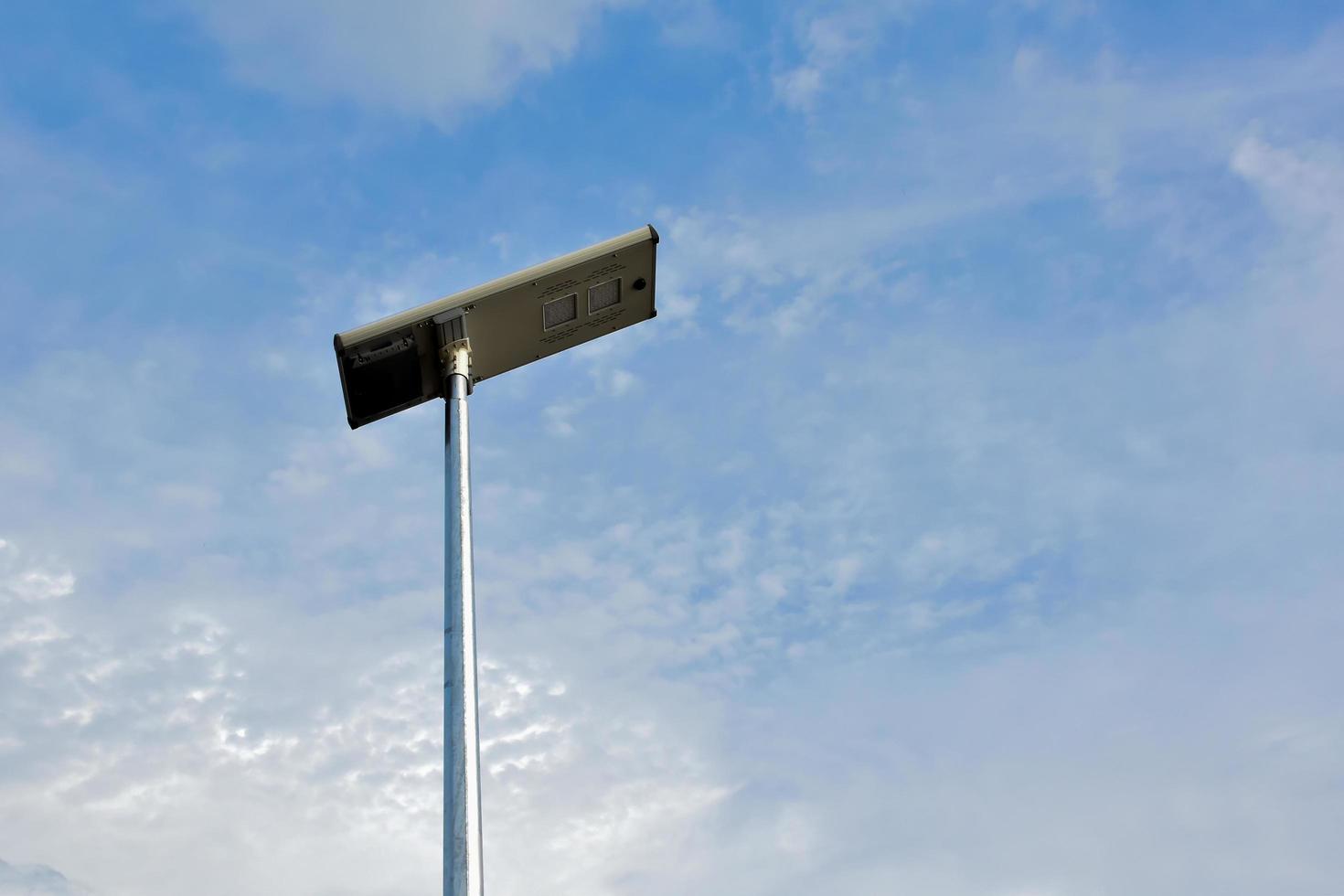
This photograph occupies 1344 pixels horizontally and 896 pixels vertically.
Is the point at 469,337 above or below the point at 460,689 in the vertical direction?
above

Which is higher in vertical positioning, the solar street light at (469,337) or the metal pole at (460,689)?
the solar street light at (469,337)

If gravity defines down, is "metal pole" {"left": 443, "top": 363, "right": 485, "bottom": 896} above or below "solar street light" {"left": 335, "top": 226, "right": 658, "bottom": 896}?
below

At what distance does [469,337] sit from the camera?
24.0 feet

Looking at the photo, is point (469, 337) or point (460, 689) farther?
point (469, 337)

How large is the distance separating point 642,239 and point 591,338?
77 centimetres

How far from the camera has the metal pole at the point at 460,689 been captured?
5.32 m

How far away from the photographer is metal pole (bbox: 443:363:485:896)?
5316mm

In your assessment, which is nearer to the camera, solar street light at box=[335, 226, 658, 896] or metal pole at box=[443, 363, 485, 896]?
metal pole at box=[443, 363, 485, 896]

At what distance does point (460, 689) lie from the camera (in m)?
5.81

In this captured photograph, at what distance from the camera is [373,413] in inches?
294

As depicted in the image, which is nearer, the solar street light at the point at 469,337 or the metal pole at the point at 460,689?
the metal pole at the point at 460,689

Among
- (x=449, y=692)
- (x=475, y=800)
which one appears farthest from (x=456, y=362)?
(x=475, y=800)

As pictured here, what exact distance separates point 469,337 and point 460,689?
2.38 meters

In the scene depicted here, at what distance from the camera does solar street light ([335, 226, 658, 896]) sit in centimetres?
666
